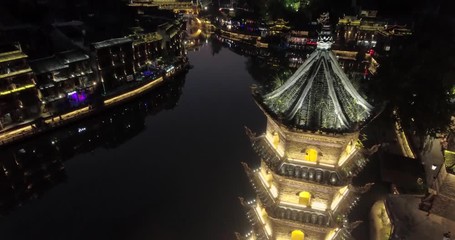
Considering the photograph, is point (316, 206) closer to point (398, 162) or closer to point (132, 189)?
point (398, 162)

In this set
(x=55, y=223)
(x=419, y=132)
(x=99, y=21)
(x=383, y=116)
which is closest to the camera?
(x=55, y=223)

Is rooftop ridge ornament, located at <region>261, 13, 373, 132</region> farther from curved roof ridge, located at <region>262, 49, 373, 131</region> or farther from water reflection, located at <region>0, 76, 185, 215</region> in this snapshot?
→ water reflection, located at <region>0, 76, 185, 215</region>

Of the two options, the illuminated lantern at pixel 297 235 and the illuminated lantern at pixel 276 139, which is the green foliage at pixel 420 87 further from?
the illuminated lantern at pixel 276 139

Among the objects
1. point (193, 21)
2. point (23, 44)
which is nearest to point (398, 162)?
point (23, 44)

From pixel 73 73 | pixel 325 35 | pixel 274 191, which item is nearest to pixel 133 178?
pixel 73 73

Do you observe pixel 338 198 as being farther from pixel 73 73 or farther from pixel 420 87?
pixel 73 73

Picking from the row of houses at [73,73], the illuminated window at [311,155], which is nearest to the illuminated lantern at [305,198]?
the illuminated window at [311,155]
